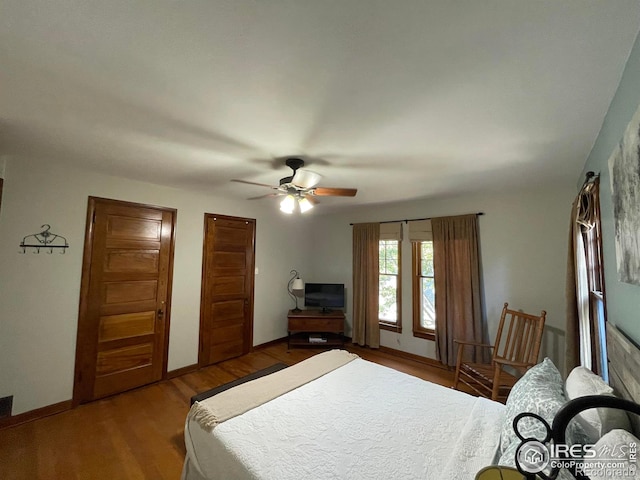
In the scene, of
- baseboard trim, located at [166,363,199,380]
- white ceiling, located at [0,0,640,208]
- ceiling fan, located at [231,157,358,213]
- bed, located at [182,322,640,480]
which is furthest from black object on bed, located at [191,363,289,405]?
white ceiling, located at [0,0,640,208]

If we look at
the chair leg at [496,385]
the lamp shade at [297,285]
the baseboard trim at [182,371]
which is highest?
the lamp shade at [297,285]

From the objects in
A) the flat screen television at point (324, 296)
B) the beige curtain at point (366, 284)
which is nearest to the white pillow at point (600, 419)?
the beige curtain at point (366, 284)

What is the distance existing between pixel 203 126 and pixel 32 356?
2735 millimetres

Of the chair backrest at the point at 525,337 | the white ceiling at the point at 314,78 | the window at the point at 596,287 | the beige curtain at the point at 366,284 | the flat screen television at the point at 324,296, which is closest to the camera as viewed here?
the white ceiling at the point at 314,78

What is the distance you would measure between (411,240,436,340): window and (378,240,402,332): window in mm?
280

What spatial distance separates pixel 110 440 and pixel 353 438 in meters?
2.15

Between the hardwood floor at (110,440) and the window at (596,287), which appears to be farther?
the hardwood floor at (110,440)

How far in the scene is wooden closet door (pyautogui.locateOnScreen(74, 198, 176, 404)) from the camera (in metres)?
2.74

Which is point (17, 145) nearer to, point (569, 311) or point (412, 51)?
point (412, 51)

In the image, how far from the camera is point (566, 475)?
Answer: 90 centimetres

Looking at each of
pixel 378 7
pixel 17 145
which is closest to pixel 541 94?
pixel 378 7

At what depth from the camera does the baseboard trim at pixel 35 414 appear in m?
2.28

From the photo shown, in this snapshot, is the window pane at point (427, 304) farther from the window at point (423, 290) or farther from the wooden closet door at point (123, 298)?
the wooden closet door at point (123, 298)

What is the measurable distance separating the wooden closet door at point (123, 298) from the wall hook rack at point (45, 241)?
19 cm
